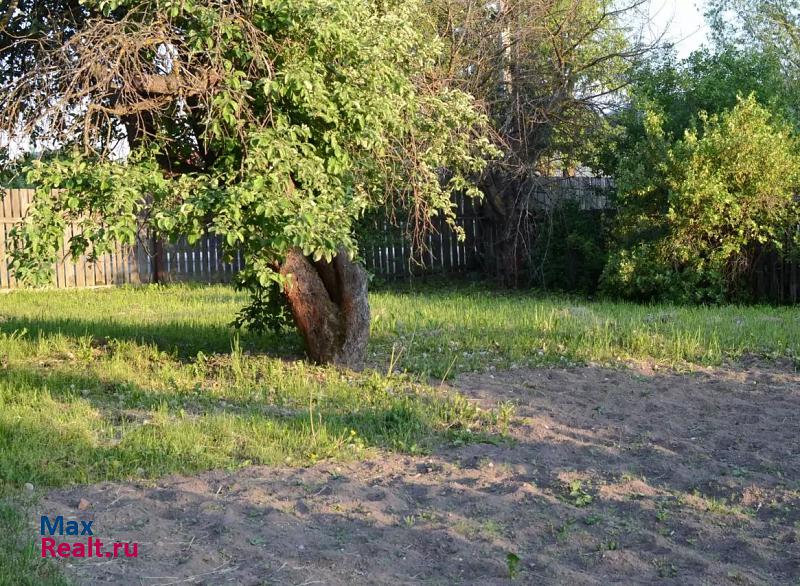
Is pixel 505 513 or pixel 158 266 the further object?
pixel 158 266

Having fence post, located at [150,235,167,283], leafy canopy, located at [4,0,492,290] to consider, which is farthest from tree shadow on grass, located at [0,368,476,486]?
fence post, located at [150,235,167,283]

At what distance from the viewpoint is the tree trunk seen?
8617 mm

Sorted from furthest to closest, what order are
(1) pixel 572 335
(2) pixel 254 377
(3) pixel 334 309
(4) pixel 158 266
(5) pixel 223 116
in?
(4) pixel 158 266 < (1) pixel 572 335 < (3) pixel 334 309 < (2) pixel 254 377 < (5) pixel 223 116

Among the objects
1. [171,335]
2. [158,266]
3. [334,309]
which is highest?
[158,266]

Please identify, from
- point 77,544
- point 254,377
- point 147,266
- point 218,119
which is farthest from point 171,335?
point 147,266

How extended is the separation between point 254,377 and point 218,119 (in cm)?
245

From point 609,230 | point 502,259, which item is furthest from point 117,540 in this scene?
point 502,259

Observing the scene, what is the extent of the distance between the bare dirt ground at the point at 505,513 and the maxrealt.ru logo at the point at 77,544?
0.07 meters

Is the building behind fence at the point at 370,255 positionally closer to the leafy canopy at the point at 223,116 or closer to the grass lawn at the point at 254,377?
the grass lawn at the point at 254,377

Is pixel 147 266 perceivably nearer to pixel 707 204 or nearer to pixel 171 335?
pixel 171 335

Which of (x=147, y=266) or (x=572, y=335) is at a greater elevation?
(x=147, y=266)

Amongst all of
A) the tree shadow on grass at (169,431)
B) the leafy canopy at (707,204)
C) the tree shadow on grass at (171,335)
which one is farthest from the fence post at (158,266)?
the tree shadow on grass at (169,431)

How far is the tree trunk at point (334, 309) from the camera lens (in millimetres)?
8617

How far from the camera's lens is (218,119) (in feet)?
23.1
